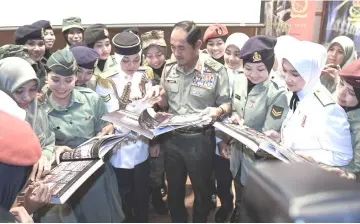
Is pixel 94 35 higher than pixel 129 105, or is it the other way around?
pixel 94 35

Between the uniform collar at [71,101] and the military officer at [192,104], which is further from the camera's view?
the military officer at [192,104]

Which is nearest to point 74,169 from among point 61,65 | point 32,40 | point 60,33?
point 61,65

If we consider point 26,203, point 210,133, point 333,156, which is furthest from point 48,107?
point 333,156

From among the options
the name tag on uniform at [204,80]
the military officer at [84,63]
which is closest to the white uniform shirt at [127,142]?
the military officer at [84,63]

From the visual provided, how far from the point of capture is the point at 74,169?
149cm

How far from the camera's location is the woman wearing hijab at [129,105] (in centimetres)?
216

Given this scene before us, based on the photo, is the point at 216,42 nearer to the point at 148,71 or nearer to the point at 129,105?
the point at 148,71

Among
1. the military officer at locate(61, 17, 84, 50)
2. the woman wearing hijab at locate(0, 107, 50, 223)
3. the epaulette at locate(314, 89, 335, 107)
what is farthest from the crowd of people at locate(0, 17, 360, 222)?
the military officer at locate(61, 17, 84, 50)

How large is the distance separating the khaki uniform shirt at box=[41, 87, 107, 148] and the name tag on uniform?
59cm

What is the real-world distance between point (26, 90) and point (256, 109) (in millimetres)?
1166

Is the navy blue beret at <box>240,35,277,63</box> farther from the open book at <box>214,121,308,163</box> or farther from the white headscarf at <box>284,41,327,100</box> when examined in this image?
the open book at <box>214,121,308,163</box>

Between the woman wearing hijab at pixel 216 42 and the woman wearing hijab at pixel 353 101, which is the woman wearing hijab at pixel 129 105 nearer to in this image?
the woman wearing hijab at pixel 216 42

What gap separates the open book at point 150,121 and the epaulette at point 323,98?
0.54m

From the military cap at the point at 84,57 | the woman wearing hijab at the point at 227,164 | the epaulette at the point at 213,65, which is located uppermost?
the military cap at the point at 84,57
